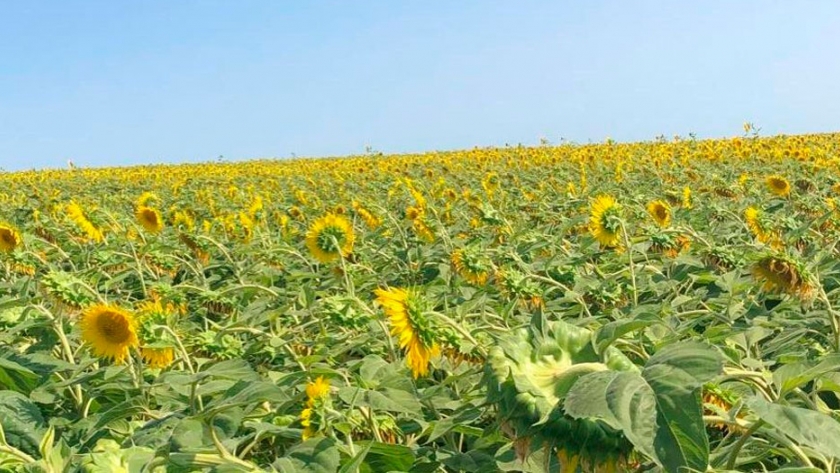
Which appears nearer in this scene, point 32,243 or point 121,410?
point 121,410

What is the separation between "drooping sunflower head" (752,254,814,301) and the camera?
2559mm

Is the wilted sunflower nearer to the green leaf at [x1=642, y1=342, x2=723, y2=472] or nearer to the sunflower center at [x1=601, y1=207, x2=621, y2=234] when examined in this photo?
the green leaf at [x1=642, y1=342, x2=723, y2=472]

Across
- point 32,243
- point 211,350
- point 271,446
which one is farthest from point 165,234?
point 271,446

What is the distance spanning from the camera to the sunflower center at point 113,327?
7.73 ft

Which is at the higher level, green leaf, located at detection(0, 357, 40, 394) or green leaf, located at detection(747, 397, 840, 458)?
green leaf, located at detection(0, 357, 40, 394)

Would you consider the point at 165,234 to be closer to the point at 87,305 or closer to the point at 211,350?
the point at 87,305

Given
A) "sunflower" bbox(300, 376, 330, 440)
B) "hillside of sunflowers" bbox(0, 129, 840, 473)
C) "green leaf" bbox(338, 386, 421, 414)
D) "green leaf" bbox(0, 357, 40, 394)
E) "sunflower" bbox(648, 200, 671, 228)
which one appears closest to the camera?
"hillside of sunflowers" bbox(0, 129, 840, 473)

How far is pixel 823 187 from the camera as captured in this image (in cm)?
819

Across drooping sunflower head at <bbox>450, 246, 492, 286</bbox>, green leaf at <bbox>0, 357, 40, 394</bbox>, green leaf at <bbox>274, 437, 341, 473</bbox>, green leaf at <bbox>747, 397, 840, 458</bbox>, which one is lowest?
green leaf at <bbox>274, 437, 341, 473</bbox>

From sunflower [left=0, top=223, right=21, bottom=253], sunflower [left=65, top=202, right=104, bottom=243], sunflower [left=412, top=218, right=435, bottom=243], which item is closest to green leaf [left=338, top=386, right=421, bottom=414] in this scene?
sunflower [left=0, top=223, right=21, bottom=253]

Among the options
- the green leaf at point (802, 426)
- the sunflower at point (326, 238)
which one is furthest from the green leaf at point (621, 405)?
the sunflower at point (326, 238)

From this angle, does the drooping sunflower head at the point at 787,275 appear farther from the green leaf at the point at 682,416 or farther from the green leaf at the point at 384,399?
the green leaf at the point at 682,416

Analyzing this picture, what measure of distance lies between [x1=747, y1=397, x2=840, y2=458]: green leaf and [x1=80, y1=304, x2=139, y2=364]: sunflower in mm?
→ 1786

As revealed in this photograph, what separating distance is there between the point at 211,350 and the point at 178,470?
106 centimetres
